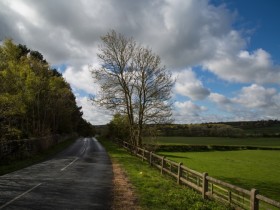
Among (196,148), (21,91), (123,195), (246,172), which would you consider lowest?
(246,172)

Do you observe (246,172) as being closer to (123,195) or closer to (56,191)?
(123,195)

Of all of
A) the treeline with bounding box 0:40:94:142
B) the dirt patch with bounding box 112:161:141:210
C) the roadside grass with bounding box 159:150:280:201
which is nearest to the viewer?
the dirt patch with bounding box 112:161:141:210

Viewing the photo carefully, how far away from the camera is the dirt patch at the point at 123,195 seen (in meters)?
11.9

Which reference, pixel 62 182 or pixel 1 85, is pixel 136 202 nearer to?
pixel 62 182

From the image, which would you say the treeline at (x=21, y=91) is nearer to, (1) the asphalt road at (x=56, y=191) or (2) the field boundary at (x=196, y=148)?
(1) the asphalt road at (x=56, y=191)

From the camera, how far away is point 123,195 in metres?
13.9

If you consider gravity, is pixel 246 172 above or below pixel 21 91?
below

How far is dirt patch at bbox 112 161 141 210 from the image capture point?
11892mm

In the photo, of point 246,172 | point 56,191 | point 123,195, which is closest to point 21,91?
point 56,191

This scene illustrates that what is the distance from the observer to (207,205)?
12148mm

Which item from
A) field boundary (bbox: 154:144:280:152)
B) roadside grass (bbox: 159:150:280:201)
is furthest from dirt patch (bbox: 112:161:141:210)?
field boundary (bbox: 154:144:280:152)

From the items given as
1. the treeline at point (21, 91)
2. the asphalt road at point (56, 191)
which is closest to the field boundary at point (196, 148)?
the treeline at point (21, 91)

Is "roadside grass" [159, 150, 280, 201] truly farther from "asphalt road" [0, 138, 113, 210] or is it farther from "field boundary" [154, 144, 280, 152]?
"field boundary" [154, 144, 280, 152]

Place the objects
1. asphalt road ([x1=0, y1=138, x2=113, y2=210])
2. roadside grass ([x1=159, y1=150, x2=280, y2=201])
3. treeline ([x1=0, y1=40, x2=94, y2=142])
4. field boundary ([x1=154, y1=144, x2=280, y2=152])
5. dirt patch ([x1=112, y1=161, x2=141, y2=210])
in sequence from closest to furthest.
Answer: asphalt road ([x1=0, y1=138, x2=113, y2=210]), dirt patch ([x1=112, y1=161, x2=141, y2=210]), roadside grass ([x1=159, y1=150, x2=280, y2=201]), treeline ([x1=0, y1=40, x2=94, y2=142]), field boundary ([x1=154, y1=144, x2=280, y2=152])
